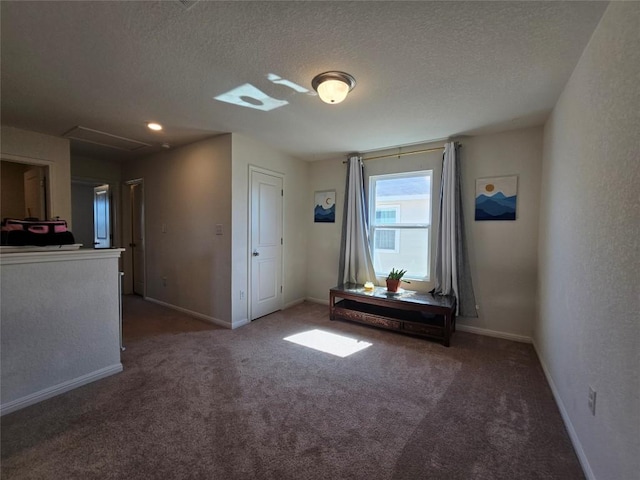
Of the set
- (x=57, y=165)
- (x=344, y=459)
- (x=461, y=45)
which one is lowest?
(x=344, y=459)

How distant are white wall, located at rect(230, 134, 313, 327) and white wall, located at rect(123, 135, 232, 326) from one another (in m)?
0.11

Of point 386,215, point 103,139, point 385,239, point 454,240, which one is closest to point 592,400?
point 454,240

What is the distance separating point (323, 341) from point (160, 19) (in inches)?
121

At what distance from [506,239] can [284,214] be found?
306cm

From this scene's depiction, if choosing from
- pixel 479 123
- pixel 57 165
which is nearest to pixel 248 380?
pixel 479 123

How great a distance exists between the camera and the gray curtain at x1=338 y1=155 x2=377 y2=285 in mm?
4090

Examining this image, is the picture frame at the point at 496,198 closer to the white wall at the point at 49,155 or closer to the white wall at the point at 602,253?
the white wall at the point at 602,253

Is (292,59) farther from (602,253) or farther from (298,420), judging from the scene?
(298,420)

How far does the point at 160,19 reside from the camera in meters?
1.54

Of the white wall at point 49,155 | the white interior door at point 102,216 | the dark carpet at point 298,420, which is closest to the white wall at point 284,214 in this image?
the dark carpet at point 298,420

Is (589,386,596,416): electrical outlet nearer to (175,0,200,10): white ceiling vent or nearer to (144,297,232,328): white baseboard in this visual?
(175,0,200,10): white ceiling vent

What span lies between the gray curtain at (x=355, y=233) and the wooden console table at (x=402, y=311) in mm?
262

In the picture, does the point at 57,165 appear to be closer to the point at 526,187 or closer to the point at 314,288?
the point at 314,288

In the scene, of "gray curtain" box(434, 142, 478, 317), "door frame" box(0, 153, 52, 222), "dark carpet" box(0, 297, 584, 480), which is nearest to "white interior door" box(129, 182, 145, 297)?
"door frame" box(0, 153, 52, 222)
